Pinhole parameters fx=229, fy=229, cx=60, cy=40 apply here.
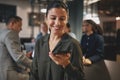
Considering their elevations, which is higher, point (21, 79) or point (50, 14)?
point (50, 14)

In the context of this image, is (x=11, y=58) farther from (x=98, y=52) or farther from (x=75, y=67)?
(x=75, y=67)

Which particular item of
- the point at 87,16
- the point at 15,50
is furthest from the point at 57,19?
the point at 87,16

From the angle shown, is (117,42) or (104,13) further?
(104,13)

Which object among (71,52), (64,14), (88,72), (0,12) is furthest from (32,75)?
(0,12)

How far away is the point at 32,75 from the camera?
4.42 feet

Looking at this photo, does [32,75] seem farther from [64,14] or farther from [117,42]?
[117,42]

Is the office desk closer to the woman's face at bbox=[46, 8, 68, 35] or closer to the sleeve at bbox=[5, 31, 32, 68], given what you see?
the sleeve at bbox=[5, 31, 32, 68]

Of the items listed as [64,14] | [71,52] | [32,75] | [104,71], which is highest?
[64,14]

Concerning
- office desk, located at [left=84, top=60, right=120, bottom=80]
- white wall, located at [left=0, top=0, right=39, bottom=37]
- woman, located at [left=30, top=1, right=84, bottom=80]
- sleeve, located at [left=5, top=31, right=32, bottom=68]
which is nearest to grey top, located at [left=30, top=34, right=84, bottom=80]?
woman, located at [left=30, top=1, right=84, bottom=80]

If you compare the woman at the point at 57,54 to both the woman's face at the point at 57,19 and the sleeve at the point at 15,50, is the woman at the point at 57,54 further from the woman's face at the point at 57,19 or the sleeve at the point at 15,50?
the sleeve at the point at 15,50

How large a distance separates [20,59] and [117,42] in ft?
9.92

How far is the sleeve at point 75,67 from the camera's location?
119cm

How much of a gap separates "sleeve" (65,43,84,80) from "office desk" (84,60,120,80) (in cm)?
111

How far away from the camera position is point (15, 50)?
9.20ft
